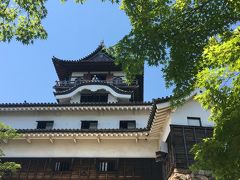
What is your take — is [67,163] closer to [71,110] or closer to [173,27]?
[71,110]

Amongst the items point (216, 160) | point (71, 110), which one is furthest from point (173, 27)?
point (71, 110)

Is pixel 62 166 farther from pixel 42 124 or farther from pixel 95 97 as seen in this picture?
pixel 95 97

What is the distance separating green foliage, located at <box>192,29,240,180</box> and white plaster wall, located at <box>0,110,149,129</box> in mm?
14504

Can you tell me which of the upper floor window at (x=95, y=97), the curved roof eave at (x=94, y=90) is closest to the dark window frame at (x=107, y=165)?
the curved roof eave at (x=94, y=90)

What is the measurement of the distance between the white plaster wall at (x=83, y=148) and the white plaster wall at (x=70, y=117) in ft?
10.9

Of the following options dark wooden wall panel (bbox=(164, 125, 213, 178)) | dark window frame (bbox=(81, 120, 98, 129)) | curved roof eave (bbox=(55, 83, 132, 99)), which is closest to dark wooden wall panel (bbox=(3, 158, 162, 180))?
dark wooden wall panel (bbox=(164, 125, 213, 178))

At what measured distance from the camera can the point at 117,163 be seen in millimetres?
18484

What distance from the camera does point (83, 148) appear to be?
62.1 ft

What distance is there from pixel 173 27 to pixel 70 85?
21.2 m

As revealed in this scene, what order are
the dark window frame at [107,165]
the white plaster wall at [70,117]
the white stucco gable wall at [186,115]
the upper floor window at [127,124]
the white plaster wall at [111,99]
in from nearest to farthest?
the white stucco gable wall at [186,115] < the dark window frame at [107,165] < the upper floor window at [127,124] < the white plaster wall at [70,117] < the white plaster wall at [111,99]

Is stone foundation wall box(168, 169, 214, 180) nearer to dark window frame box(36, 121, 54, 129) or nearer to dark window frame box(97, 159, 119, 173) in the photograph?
dark window frame box(97, 159, 119, 173)

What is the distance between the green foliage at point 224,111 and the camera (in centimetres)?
736

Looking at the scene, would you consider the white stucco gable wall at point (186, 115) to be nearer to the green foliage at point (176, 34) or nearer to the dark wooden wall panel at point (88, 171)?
the dark wooden wall panel at point (88, 171)

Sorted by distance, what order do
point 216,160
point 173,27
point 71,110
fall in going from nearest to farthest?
point 216,160, point 173,27, point 71,110
